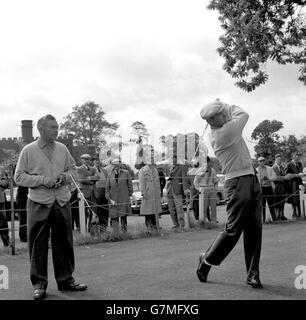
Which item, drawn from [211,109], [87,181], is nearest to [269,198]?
[87,181]

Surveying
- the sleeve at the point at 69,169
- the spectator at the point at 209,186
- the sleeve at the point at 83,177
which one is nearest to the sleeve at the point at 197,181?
the spectator at the point at 209,186

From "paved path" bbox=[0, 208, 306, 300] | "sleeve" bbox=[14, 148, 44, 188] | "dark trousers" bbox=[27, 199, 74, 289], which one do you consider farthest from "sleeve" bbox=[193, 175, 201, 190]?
"sleeve" bbox=[14, 148, 44, 188]

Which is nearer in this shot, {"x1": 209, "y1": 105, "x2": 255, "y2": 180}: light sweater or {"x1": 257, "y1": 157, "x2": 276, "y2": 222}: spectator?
{"x1": 209, "y1": 105, "x2": 255, "y2": 180}: light sweater

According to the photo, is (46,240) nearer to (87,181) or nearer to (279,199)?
(87,181)

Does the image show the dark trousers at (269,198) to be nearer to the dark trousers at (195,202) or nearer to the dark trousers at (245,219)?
the dark trousers at (195,202)

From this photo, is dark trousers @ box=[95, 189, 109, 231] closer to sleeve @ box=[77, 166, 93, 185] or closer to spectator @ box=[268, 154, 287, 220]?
sleeve @ box=[77, 166, 93, 185]

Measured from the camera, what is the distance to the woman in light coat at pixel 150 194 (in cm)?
1266

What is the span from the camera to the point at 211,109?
605 cm

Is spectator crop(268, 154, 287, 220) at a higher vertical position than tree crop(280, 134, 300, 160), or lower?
lower

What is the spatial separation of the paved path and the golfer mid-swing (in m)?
0.41

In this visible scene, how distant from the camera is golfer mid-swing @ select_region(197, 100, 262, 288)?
6.00 metres
